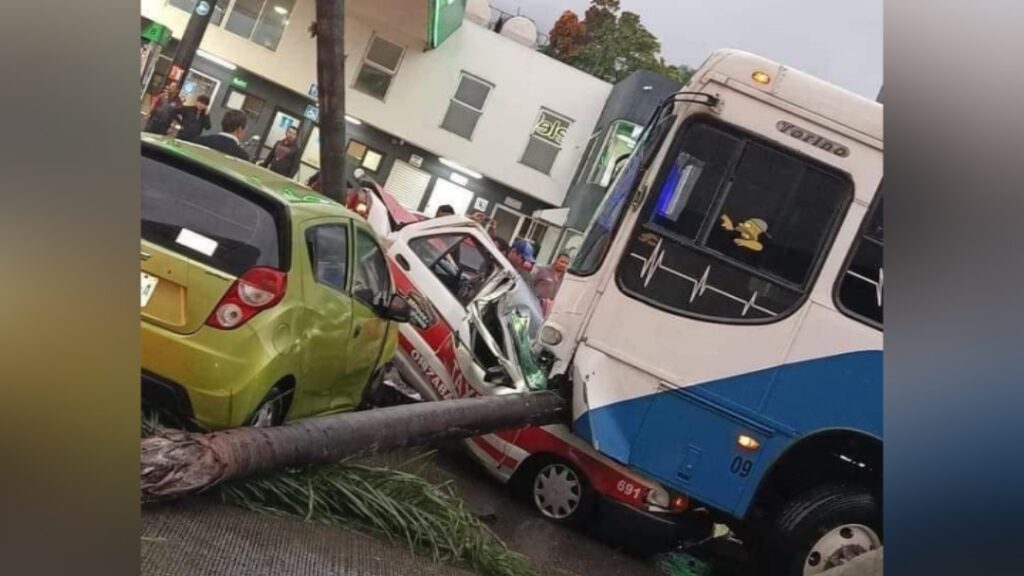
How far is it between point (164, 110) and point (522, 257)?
0.88 meters

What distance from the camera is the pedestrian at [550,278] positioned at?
2.21 m

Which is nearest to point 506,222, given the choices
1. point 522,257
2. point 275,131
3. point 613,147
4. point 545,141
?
point 522,257

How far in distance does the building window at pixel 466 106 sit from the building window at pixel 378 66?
155 millimetres

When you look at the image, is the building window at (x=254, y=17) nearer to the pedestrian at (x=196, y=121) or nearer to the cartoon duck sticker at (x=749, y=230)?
the pedestrian at (x=196, y=121)

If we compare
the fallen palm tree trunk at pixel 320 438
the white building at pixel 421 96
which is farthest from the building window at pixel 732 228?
the fallen palm tree trunk at pixel 320 438

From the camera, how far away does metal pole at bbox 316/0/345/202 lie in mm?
2061

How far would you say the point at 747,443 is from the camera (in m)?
2.27

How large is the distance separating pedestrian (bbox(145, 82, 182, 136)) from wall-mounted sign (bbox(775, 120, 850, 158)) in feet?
4.65
